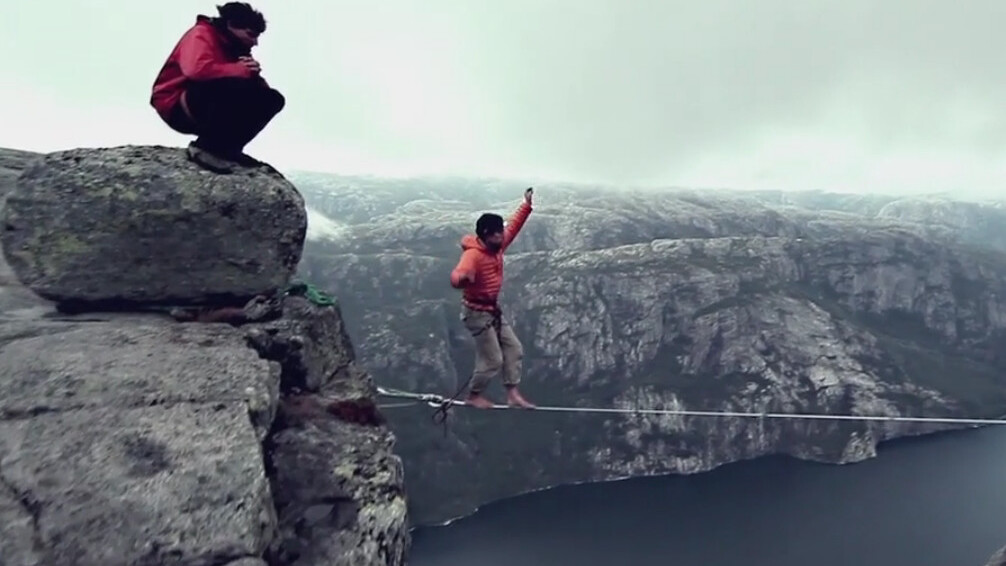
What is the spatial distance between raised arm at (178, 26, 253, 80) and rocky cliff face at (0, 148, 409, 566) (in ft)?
6.60

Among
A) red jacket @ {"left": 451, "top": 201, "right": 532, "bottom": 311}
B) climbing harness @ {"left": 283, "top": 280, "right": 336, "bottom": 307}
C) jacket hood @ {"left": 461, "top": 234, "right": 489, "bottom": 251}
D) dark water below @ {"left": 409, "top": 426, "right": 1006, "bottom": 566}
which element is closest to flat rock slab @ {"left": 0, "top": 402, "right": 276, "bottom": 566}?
climbing harness @ {"left": 283, "top": 280, "right": 336, "bottom": 307}

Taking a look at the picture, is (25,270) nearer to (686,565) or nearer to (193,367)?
(193,367)

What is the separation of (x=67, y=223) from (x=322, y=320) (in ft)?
15.9

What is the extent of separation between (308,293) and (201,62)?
5066 millimetres

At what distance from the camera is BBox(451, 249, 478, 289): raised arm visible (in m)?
15.9

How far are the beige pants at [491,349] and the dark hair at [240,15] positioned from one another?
24.1ft

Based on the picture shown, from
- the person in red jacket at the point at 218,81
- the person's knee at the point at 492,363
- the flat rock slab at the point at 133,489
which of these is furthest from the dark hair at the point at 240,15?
the person's knee at the point at 492,363

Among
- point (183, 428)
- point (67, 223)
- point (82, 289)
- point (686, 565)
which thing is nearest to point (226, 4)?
point (67, 223)

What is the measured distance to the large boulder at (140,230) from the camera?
13.0 meters

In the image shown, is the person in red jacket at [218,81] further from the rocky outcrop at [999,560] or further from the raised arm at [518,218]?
the rocky outcrop at [999,560]

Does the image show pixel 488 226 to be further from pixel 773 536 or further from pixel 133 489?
pixel 773 536

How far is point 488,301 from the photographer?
16750 mm

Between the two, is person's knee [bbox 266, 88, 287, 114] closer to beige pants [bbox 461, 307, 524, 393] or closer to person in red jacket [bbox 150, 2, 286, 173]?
person in red jacket [bbox 150, 2, 286, 173]

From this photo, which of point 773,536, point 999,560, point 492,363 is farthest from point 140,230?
point 773,536
